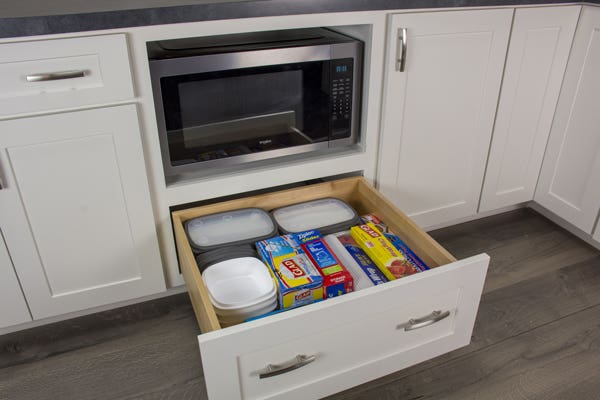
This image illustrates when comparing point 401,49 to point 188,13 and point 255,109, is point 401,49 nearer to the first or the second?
point 255,109

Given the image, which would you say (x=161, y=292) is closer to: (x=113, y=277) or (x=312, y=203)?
(x=113, y=277)

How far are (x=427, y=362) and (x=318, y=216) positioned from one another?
0.47 meters

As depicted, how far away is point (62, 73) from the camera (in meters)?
1.03

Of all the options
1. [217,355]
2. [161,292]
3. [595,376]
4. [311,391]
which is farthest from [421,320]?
[161,292]

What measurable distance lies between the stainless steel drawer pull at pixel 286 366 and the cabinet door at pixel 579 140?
1149 mm

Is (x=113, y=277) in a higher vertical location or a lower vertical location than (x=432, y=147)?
lower

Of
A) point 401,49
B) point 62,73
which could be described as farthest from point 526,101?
point 62,73

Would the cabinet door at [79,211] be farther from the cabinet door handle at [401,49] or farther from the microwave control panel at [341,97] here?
the cabinet door handle at [401,49]

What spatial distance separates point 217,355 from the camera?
0.84 meters

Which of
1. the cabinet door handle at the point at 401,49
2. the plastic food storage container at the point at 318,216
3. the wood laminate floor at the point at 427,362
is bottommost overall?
the wood laminate floor at the point at 427,362

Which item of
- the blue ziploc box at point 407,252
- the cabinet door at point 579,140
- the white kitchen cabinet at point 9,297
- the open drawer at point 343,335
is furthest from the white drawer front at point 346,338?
the cabinet door at point 579,140

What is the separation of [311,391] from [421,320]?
261mm

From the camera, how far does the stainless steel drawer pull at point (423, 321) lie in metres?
1.01

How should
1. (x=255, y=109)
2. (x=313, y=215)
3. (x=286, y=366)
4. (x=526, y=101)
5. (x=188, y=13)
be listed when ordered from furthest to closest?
1. (x=526, y=101)
2. (x=313, y=215)
3. (x=255, y=109)
4. (x=188, y=13)
5. (x=286, y=366)
